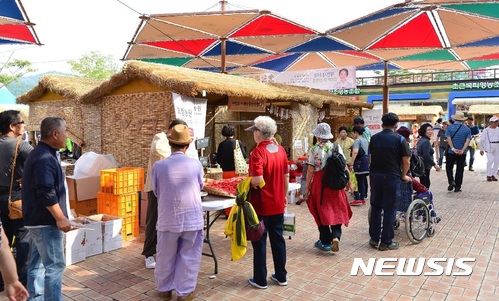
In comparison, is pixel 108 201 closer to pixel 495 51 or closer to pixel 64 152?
pixel 64 152

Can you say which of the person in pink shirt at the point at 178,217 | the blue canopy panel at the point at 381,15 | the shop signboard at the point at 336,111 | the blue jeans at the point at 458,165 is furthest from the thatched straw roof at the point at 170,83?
the blue jeans at the point at 458,165

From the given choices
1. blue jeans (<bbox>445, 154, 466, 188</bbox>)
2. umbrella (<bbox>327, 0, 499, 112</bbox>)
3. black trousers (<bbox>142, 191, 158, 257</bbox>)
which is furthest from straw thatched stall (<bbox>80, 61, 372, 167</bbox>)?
blue jeans (<bbox>445, 154, 466, 188</bbox>)

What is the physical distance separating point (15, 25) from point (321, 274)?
10996 mm

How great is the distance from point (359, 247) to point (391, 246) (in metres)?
0.43

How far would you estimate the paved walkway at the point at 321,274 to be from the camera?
12.7ft

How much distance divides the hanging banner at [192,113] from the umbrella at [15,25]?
18.4 feet

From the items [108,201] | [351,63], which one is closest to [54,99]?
[108,201]

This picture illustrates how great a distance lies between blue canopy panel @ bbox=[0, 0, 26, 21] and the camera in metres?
9.02

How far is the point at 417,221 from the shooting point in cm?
547

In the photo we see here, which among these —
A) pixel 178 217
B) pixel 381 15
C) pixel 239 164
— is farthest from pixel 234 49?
pixel 178 217

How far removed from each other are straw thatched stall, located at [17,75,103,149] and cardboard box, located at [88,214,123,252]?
323cm

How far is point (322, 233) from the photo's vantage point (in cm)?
516

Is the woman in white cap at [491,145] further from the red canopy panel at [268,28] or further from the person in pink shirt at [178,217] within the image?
the person in pink shirt at [178,217]

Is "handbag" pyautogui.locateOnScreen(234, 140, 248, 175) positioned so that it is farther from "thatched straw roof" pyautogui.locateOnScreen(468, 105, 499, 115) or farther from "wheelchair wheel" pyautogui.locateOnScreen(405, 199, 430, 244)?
"thatched straw roof" pyautogui.locateOnScreen(468, 105, 499, 115)
